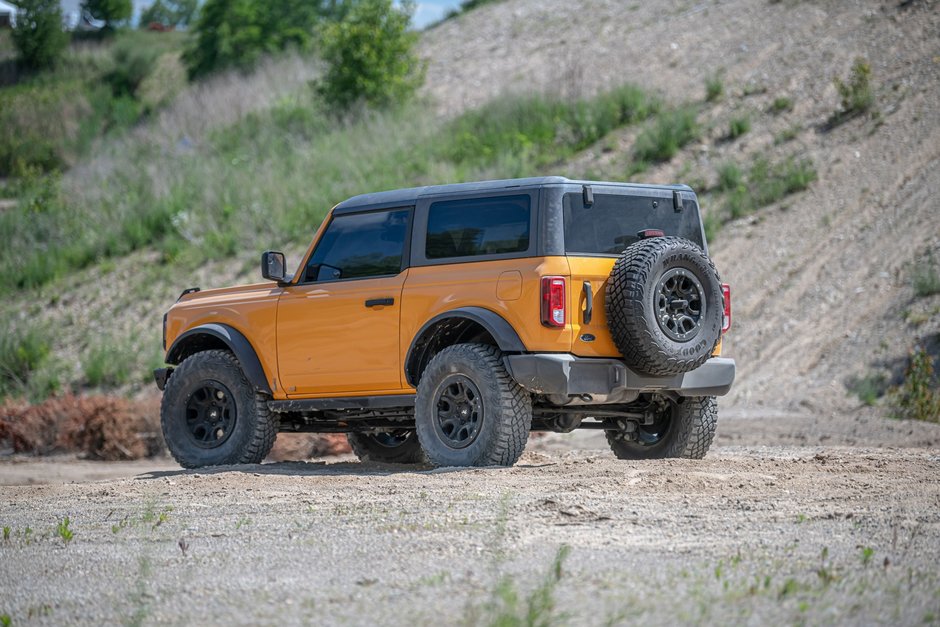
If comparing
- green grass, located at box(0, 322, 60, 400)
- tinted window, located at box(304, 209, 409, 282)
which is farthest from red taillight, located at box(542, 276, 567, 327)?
green grass, located at box(0, 322, 60, 400)

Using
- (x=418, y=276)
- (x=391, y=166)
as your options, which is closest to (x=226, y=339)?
(x=418, y=276)

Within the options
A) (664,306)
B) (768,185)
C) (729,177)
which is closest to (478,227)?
(664,306)

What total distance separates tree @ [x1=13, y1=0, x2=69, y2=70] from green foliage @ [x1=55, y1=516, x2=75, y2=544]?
49168 mm

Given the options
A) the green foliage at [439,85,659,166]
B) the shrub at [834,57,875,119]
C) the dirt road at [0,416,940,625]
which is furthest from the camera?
the green foliage at [439,85,659,166]

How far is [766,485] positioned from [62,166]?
3297cm

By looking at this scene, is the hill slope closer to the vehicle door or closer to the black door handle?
the vehicle door

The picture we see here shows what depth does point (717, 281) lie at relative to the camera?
8.95 metres

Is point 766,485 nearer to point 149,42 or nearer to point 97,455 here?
point 97,455

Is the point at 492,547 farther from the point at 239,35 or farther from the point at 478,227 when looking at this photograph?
the point at 239,35

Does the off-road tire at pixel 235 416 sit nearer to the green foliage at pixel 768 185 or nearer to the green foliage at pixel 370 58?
the green foliage at pixel 768 185

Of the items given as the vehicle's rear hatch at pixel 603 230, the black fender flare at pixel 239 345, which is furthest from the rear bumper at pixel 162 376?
the vehicle's rear hatch at pixel 603 230

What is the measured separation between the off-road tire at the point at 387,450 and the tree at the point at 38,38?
45208mm

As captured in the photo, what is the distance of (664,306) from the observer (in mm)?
8750

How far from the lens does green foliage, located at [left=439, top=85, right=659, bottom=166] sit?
26062 millimetres
